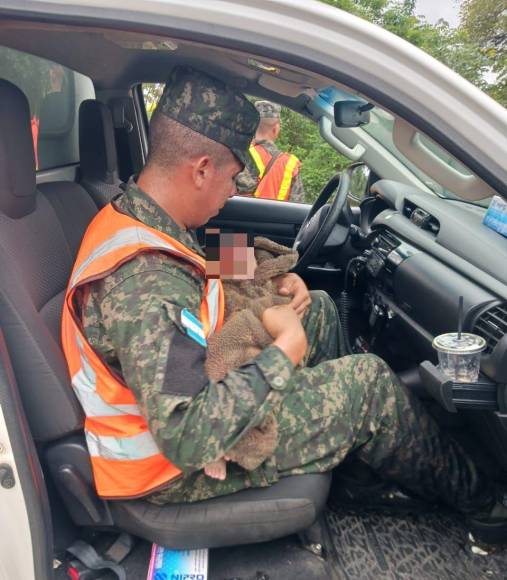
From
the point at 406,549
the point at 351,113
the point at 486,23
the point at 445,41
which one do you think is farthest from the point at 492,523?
the point at 486,23

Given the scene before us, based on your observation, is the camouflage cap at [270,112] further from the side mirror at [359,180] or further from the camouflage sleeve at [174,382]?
the camouflage sleeve at [174,382]

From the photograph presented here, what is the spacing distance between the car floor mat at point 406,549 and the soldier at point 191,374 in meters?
0.09

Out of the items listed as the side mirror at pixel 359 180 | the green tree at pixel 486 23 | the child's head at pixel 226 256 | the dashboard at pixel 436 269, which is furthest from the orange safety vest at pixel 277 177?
the green tree at pixel 486 23

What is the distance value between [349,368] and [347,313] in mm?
923

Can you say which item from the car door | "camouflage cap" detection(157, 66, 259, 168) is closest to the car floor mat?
the car door

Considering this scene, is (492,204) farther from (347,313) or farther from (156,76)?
(156,76)

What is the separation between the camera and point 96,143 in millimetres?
2281

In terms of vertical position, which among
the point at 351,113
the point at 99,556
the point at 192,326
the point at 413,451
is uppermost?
the point at 351,113

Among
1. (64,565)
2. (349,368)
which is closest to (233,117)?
(349,368)

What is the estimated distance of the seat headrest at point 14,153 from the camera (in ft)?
4.55

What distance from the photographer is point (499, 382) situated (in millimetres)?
1354

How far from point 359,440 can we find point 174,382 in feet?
2.16

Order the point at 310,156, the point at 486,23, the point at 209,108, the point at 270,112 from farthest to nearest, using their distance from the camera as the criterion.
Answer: the point at 486,23
the point at 310,156
the point at 270,112
the point at 209,108

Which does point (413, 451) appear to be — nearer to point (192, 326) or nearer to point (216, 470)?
point (216, 470)
